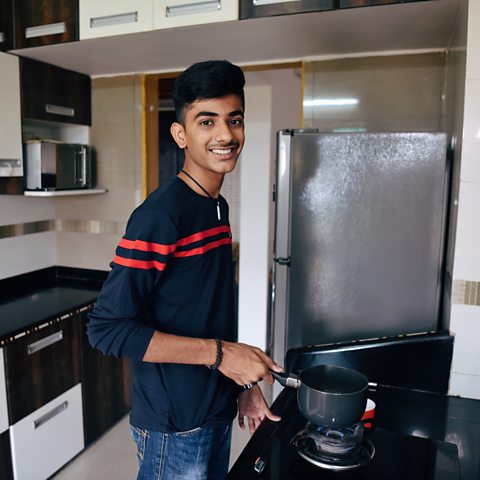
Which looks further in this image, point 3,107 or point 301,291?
point 3,107

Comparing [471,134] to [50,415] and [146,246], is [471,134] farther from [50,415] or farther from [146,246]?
[50,415]

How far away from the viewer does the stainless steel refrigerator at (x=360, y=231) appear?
5.76 feet

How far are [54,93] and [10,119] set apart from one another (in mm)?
378

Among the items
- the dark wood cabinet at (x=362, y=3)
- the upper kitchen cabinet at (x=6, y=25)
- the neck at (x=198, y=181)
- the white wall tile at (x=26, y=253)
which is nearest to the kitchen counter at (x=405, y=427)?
the neck at (x=198, y=181)

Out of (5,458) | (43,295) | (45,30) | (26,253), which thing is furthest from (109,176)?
(5,458)

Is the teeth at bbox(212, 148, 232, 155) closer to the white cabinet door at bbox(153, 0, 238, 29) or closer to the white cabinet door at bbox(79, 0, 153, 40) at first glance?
the white cabinet door at bbox(153, 0, 238, 29)

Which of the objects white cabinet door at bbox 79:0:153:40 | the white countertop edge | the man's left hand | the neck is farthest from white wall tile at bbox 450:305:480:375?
the white countertop edge

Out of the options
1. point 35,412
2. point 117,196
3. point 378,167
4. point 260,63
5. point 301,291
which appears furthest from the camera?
point 117,196

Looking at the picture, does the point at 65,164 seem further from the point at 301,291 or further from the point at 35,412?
the point at 301,291

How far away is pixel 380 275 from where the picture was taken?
1.82 metres

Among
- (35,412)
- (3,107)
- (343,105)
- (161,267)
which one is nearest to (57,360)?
(35,412)

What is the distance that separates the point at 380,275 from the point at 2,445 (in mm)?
1670

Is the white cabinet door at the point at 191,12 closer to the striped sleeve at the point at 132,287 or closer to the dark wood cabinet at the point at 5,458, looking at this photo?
the striped sleeve at the point at 132,287

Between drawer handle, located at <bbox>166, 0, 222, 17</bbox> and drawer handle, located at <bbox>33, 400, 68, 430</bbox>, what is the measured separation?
5.96 feet
